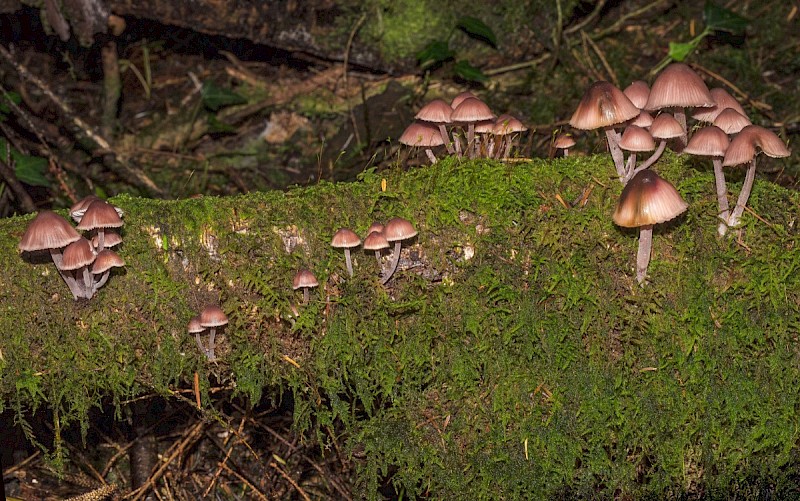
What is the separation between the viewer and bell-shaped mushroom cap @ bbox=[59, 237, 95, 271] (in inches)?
112

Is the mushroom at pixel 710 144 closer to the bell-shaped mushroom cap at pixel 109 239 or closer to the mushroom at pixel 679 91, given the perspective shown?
the mushroom at pixel 679 91

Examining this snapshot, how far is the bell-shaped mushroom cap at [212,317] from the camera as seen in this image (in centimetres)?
294

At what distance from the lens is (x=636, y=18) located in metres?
7.61

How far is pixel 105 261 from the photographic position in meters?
2.92

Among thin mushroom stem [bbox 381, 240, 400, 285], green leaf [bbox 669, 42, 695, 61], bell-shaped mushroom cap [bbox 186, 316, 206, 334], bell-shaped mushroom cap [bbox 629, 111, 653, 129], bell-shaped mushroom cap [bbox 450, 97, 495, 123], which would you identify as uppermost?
bell-shaped mushroom cap [bbox 450, 97, 495, 123]

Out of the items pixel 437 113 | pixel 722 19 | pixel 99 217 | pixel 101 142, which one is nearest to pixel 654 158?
pixel 437 113

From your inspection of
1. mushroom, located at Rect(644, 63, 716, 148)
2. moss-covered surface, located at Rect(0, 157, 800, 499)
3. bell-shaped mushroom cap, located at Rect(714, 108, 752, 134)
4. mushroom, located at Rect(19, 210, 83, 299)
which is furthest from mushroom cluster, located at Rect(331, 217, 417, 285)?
bell-shaped mushroom cap, located at Rect(714, 108, 752, 134)

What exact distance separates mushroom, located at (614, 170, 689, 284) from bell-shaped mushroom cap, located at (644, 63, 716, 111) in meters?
0.43

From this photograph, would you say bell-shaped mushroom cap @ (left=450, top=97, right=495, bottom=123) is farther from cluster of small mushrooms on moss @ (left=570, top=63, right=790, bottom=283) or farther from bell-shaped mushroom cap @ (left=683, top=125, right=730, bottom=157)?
bell-shaped mushroom cap @ (left=683, top=125, right=730, bottom=157)

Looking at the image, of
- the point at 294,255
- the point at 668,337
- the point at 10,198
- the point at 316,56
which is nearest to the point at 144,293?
the point at 294,255

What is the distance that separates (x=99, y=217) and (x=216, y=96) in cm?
471

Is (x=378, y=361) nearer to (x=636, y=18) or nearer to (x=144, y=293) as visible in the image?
(x=144, y=293)

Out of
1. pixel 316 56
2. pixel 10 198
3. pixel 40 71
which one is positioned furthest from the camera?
pixel 40 71

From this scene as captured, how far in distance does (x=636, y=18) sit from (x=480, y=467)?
6149mm
